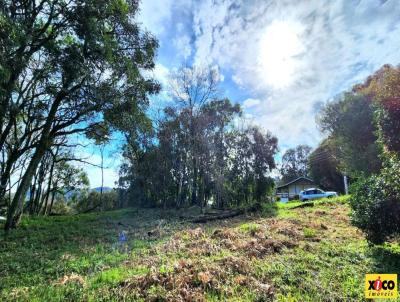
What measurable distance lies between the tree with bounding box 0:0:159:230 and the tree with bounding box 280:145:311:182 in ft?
152

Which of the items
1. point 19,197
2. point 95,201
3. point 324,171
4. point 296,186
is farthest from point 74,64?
→ point 296,186

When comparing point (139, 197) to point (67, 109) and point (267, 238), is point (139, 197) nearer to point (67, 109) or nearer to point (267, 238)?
point (67, 109)

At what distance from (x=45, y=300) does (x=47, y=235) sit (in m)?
6.93

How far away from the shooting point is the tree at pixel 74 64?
716 cm

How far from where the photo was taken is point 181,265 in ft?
15.0

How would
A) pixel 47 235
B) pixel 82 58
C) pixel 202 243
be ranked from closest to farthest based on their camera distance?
pixel 202 243 → pixel 82 58 → pixel 47 235

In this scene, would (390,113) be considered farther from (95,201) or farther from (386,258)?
(95,201)

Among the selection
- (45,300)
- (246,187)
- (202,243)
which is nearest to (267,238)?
(202,243)

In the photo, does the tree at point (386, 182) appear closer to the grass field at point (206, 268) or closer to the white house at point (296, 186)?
the grass field at point (206, 268)

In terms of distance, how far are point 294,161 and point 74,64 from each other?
51.4 m

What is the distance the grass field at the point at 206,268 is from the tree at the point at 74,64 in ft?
14.2

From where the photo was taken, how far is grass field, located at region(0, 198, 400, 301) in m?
3.67

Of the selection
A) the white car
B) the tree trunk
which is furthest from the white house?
the tree trunk

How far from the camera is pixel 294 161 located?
53.7 metres
